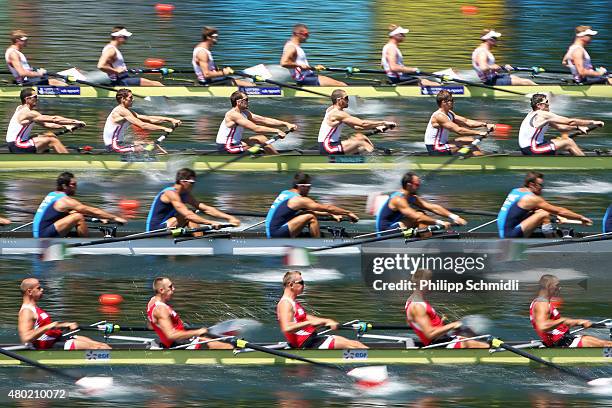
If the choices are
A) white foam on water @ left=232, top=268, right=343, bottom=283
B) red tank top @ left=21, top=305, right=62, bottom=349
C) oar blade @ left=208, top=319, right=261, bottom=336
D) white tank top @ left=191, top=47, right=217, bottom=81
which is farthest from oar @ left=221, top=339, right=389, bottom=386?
white tank top @ left=191, top=47, right=217, bottom=81

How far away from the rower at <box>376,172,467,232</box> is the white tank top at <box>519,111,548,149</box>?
6215mm

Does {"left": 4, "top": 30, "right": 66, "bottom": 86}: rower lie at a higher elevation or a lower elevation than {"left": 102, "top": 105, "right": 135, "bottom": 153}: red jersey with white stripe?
higher

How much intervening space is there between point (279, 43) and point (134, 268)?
65.7ft

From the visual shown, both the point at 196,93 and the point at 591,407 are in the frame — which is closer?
the point at 591,407

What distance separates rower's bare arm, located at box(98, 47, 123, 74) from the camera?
36156 mm

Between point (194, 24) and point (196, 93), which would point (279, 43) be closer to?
point (194, 24)

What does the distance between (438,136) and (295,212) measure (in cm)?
674

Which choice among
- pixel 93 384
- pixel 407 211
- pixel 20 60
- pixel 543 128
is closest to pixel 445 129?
pixel 543 128

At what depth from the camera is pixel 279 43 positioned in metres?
44.1

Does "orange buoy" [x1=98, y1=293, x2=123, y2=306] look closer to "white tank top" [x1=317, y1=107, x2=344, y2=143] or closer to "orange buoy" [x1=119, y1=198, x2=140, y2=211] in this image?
"orange buoy" [x1=119, y1=198, x2=140, y2=211]

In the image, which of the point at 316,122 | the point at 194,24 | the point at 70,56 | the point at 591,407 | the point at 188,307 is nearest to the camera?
the point at 591,407

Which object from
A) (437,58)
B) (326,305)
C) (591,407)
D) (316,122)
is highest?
(437,58)

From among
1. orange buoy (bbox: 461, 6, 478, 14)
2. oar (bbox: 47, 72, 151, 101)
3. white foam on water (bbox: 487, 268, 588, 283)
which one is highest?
orange buoy (bbox: 461, 6, 478, 14)

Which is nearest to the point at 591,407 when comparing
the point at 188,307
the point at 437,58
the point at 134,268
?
the point at 188,307
